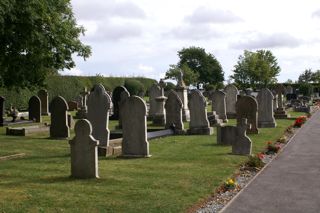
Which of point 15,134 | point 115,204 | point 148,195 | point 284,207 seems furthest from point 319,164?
point 15,134

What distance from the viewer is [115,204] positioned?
8.88 m

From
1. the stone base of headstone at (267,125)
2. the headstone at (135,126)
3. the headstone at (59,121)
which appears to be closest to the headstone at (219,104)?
the stone base of headstone at (267,125)

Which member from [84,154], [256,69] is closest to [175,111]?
[84,154]

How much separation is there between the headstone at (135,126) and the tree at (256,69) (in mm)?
72871

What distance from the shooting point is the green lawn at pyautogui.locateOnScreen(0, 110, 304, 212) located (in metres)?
8.87

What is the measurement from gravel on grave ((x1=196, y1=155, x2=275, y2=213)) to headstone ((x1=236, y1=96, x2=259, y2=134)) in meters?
9.00

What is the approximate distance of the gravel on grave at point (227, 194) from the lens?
8953 millimetres

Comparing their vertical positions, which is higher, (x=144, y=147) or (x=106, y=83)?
(x=106, y=83)

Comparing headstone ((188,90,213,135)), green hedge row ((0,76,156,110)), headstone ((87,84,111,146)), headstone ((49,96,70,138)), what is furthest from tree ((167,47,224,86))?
headstone ((87,84,111,146))

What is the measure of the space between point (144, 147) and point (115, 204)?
20.4 feet

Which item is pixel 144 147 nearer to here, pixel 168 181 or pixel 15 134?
pixel 168 181

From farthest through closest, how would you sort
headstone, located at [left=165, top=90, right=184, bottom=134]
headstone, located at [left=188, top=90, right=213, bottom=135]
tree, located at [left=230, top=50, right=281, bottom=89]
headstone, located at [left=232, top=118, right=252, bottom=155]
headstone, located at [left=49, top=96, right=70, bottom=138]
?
tree, located at [left=230, top=50, right=281, bottom=89], headstone, located at [left=165, top=90, right=184, bottom=134], headstone, located at [left=188, top=90, right=213, bottom=135], headstone, located at [left=49, top=96, right=70, bottom=138], headstone, located at [left=232, top=118, right=252, bottom=155]

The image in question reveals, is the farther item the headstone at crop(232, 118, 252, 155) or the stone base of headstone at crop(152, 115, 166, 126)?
the stone base of headstone at crop(152, 115, 166, 126)

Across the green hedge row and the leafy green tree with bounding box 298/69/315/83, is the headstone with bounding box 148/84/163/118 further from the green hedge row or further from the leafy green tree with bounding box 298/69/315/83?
the leafy green tree with bounding box 298/69/315/83
